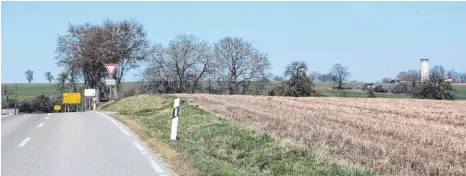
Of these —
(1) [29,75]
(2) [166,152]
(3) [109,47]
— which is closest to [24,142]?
(2) [166,152]

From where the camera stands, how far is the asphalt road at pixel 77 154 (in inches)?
360

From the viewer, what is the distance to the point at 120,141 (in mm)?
13875

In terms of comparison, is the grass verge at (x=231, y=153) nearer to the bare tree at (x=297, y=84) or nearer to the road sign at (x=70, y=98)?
the road sign at (x=70, y=98)

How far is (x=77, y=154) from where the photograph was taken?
11.3 m

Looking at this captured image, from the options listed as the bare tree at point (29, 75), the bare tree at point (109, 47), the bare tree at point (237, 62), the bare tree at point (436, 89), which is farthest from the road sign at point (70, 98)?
the bare tree at point (29, 75)

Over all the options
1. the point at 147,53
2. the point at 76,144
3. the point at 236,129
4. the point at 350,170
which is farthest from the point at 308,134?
the point at 147,53

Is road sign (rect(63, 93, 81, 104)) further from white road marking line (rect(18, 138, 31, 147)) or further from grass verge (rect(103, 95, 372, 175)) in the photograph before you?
white road marking line (rect(18, 138, 31, 147))

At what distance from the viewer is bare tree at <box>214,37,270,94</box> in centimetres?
7644

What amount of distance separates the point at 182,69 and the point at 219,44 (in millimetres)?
7594

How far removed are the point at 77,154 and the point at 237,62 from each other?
66726 millimetres

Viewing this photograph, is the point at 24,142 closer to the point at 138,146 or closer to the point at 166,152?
the point at 138,146

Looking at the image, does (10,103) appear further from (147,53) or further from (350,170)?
(350,170)

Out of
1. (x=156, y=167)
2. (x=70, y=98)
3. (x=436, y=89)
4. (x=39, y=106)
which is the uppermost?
(x=436, y=89)

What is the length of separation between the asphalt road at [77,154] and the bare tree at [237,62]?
198 ft
